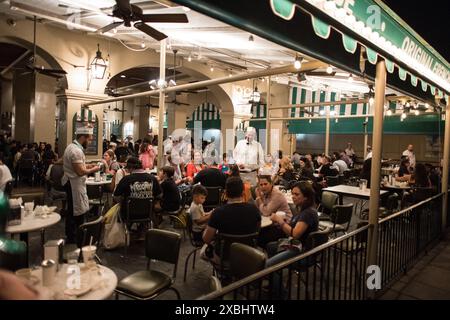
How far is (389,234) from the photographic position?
3633 millimetres

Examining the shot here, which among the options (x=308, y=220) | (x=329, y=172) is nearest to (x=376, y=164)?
(x=308, y=220)

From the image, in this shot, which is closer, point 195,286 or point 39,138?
point 195,286

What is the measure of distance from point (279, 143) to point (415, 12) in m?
11.7

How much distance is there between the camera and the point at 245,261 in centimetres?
255

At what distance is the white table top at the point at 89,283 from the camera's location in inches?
75.9

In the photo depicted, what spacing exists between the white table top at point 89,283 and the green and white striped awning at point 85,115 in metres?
6.99

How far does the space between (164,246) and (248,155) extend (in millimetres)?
6937

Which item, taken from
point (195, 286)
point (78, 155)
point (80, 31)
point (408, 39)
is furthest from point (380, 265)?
point (80, 31)

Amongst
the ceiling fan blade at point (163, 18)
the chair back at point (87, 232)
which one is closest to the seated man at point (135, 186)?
the chair back at point (87, 232)

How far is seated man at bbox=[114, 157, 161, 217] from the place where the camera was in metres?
4.54
